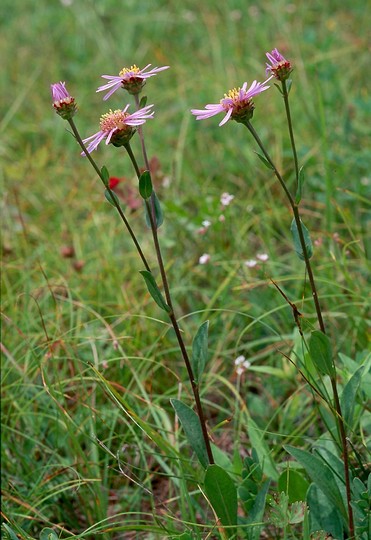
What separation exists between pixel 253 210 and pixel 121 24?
181 cm

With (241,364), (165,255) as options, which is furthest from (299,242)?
(165,255)

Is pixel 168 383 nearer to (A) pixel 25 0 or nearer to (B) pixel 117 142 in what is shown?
(B) pixel 117 142

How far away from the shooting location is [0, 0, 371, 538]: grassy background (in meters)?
1.49

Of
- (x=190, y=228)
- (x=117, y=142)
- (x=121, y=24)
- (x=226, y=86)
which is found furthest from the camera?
(x=121, y=24)

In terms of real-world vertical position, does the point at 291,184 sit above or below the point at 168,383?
above

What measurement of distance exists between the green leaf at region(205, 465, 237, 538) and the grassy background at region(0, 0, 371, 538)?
6cm

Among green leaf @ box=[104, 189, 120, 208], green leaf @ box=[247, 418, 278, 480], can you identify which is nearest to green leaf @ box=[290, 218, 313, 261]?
green leaf @ box=[104, 189, 120, 208]

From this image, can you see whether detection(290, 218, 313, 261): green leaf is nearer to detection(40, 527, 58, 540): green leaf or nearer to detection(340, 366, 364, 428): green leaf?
detection(340, 366, 364, 428): green leaf

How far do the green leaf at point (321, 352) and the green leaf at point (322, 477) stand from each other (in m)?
0.15

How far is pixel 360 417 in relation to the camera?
1.37 m

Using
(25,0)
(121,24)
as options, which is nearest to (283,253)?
(121,24)

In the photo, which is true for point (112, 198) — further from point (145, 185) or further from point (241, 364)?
point (241, 364)

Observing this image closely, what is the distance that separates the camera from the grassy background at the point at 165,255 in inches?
58.6

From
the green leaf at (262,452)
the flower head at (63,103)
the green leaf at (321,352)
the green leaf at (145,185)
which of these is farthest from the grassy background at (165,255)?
the flower head at (63,103)
